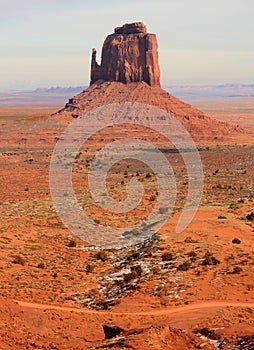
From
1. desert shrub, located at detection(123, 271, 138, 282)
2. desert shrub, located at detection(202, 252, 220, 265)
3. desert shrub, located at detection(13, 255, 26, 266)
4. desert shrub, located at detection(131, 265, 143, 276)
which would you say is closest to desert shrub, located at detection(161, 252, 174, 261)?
desert shrub, located at detection(131, 265, 143, 276)

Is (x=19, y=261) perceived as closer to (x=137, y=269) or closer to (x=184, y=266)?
(x=137, y=269)

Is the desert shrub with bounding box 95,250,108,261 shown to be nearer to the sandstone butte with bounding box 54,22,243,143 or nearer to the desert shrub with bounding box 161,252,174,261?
the desert shrub with bounding box 161,252,174,261

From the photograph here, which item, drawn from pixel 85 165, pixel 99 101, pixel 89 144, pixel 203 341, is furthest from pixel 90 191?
pixel 99 101

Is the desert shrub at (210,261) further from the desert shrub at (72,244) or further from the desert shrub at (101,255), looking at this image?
the desert shrub at (72,244)

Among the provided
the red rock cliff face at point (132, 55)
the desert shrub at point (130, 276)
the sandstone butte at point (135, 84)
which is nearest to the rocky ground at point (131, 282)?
the desert shrub at point (130, 276)

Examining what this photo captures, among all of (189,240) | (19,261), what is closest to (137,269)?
(189,240)

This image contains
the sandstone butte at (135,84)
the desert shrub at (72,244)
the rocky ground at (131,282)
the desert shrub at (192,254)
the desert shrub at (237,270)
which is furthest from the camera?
the sandstone butte at (135,84)

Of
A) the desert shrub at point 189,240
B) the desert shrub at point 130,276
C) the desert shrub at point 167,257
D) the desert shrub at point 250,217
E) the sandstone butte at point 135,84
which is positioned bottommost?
the desert shrub at point 130,276

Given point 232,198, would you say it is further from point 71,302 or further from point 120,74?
point 120,74
